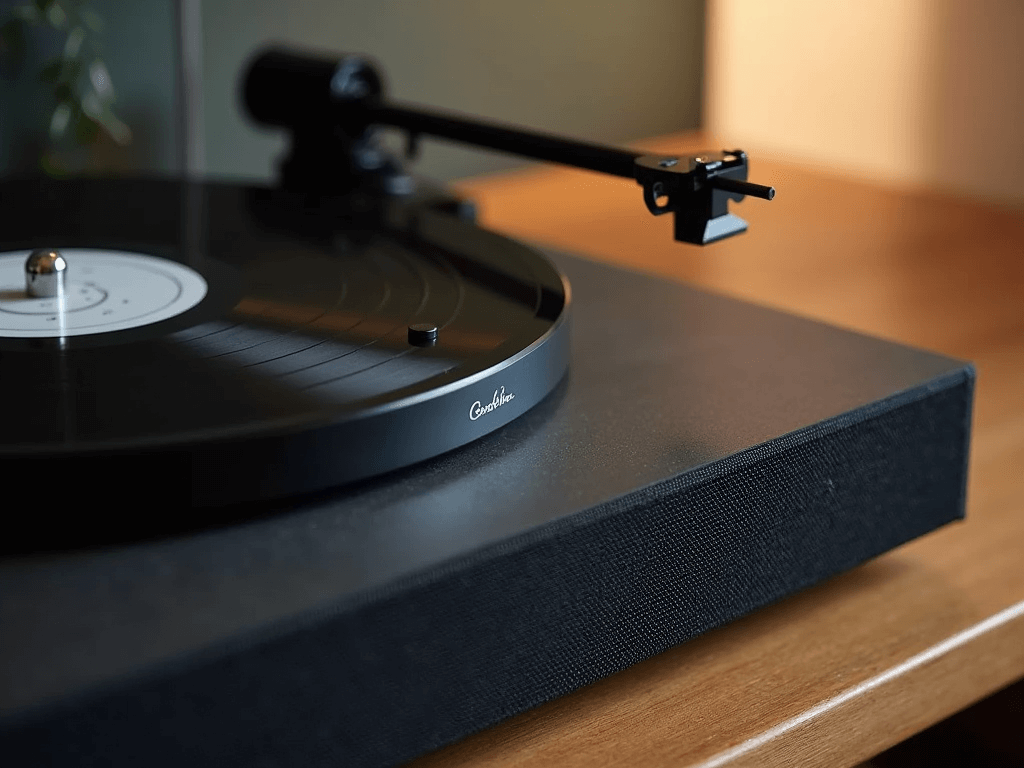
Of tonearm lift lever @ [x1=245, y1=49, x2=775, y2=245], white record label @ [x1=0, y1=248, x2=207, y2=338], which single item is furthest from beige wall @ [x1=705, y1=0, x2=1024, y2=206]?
white record label @ [x1=0, y1=248, x2=207, y2=338]

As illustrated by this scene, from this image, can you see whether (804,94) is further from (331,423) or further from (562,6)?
(331,423)

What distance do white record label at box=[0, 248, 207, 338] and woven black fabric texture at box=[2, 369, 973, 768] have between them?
0.68 ft

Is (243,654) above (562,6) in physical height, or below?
Result: below

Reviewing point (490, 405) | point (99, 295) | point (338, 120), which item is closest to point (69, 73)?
point (338, 120)

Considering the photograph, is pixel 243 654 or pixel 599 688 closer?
pixel 243 654

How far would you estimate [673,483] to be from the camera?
17.8 inches

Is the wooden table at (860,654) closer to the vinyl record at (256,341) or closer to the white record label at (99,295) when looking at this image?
the vinyl record at (256,341)

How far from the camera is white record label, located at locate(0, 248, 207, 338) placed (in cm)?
52

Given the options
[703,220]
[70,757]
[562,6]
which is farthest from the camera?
[562,6]

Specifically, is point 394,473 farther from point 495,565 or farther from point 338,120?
point 338,120

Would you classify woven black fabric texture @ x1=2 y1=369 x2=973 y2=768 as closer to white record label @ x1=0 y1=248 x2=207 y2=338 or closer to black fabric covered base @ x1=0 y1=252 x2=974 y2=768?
black fabric covered base @ x1=0 y1=252 x2=974 y2=768

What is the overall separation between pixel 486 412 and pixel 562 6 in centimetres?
101

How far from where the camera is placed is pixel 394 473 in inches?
17.8

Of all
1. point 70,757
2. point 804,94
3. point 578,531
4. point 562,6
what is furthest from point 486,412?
point 804,94
